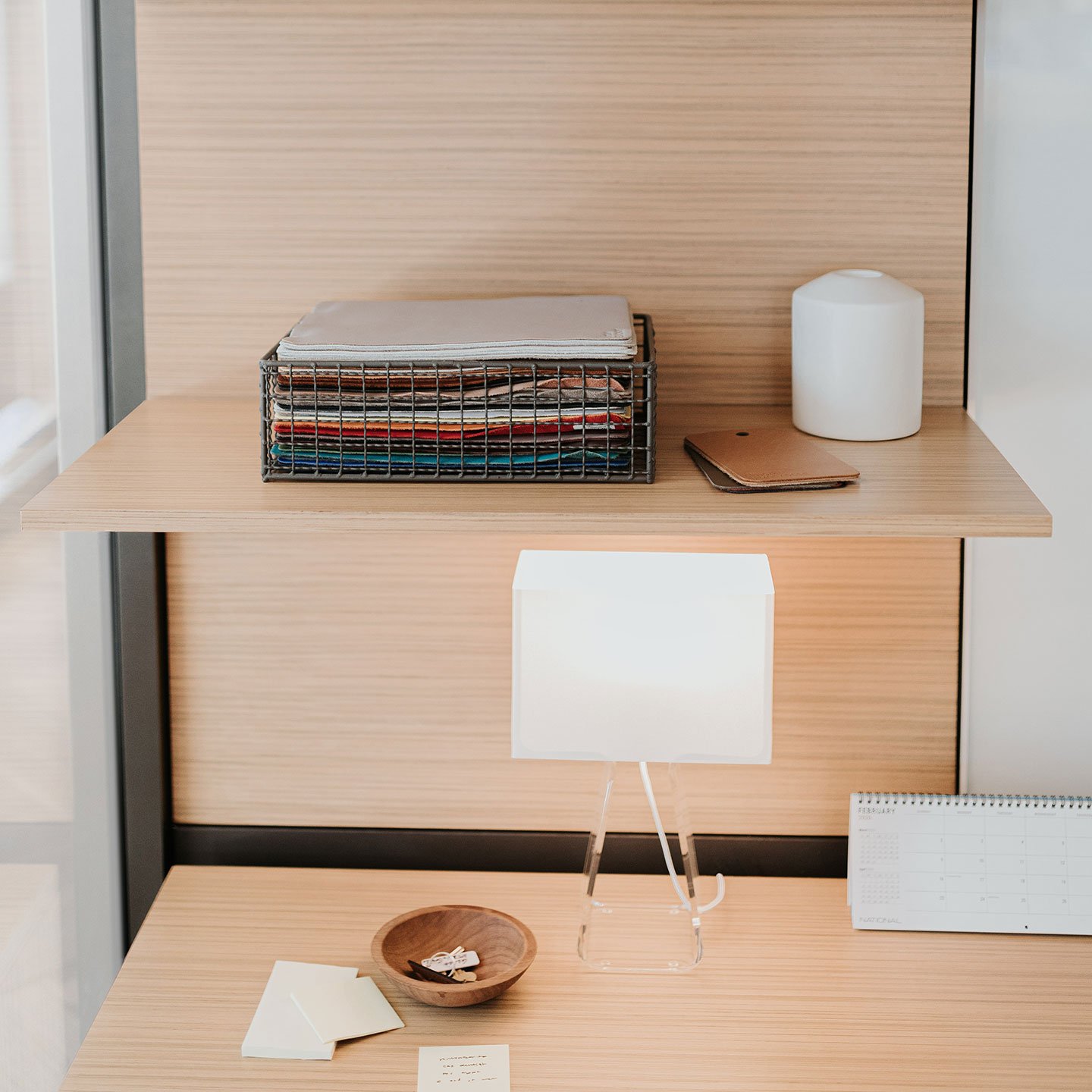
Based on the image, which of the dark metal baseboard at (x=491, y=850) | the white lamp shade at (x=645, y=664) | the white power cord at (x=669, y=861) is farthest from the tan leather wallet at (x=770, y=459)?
the dark metal baseboard at (x=491, y=850)

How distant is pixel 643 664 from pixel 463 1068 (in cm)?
39

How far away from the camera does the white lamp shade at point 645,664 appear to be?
1182mm

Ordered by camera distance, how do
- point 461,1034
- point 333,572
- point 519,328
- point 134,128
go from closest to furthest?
point 519,328
point 461,1034
point 134,128
point 333,572

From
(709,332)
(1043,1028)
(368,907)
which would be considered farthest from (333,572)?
(1043,1028)

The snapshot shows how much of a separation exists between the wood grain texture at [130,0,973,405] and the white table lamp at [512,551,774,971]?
9.9 inches

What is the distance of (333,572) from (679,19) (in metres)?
0.67

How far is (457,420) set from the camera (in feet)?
3.52

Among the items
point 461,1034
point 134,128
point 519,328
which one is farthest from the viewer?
point 134,128

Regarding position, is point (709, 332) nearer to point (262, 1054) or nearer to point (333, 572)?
point (333, 572)

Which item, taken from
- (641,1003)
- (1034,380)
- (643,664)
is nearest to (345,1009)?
(641,1003)

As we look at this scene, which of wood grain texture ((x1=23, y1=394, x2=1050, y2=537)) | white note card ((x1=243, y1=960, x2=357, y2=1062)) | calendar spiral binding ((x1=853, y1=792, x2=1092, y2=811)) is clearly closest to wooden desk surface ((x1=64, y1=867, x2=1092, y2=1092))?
white note card ((x1=243, y1=960, x2=357, y2=1062))

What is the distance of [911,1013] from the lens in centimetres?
122

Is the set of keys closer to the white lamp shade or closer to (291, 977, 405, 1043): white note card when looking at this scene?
(291, 977, 405, 1043): white note card

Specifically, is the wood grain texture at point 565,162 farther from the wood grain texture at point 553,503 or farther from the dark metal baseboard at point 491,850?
the dark metal baseboard at point 491,850
